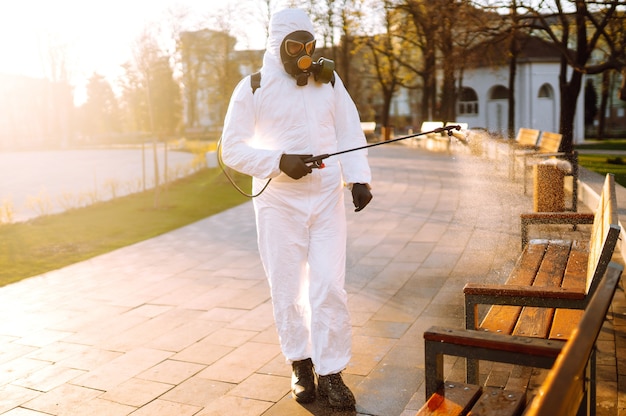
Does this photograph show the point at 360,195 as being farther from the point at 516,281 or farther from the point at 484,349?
the point at 484,349

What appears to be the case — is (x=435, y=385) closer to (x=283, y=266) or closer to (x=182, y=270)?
(x=283, y=266)

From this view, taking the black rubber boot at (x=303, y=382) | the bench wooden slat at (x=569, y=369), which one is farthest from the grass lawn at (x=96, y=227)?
the bench wooden slat at (x=569, y=369)

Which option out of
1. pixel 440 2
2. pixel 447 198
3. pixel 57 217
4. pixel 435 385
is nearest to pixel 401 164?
pixel 440 2

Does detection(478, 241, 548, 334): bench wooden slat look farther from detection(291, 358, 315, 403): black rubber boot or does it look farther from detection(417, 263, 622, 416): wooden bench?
detection(291, 358, 315, 403): black rubber boot

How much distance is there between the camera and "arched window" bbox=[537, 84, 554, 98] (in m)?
41.3

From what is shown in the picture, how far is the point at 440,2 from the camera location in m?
16.8

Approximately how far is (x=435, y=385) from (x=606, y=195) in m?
2.17

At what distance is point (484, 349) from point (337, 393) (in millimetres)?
1314

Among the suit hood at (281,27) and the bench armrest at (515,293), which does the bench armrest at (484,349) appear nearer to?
the bench armrest at (515,293)

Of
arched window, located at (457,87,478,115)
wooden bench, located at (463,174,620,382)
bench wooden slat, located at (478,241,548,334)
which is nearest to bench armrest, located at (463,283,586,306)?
wooden bench, located at (463,174,620,382)

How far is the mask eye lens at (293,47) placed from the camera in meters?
3.41

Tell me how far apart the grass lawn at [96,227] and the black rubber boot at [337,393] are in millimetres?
4878

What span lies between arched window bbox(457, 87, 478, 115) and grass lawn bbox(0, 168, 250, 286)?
3082 centimetres

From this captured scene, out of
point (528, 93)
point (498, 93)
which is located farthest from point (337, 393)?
point (498, 93)
